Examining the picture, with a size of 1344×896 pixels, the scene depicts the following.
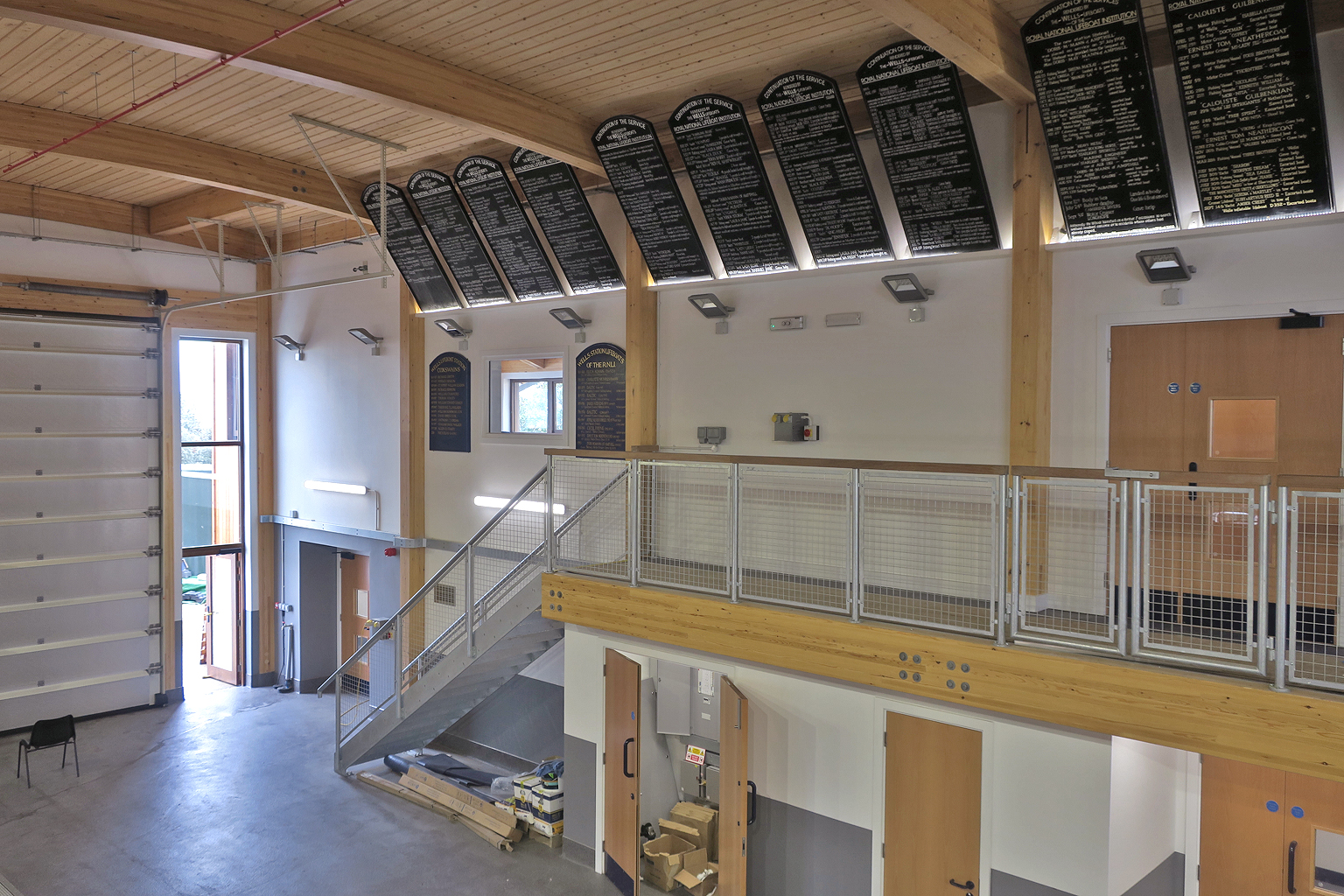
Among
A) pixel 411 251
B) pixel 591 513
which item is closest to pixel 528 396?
pixel 411 251

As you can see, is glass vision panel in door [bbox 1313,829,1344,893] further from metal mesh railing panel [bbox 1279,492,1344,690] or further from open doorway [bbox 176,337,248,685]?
open doorway [bbox 176,337,248,685]

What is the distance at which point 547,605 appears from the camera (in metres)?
7.33

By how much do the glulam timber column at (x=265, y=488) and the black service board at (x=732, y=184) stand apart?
26.5ft

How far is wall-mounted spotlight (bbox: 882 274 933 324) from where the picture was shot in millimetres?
6672

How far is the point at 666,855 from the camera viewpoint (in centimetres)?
698

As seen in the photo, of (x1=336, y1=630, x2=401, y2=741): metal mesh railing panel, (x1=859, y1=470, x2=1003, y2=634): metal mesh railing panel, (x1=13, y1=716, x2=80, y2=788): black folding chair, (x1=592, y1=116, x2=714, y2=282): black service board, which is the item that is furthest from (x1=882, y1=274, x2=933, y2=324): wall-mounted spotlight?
(x1=13, y1=716, x2=80, y2=788): black folding chair

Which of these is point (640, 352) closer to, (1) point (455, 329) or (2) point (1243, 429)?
(1) point (455, 329)

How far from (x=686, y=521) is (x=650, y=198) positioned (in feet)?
9.54

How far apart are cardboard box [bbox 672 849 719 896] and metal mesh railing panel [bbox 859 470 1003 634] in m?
2.64

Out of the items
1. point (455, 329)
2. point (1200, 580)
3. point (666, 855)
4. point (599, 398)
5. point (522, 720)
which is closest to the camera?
point (1200, 580)

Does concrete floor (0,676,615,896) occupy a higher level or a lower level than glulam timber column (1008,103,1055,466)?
lower

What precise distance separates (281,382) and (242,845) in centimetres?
715

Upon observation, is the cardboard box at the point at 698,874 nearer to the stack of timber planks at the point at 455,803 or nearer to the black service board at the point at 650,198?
the stack of timber planks at the point at 455,803

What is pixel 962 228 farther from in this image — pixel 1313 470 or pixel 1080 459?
pixel 1313 470
